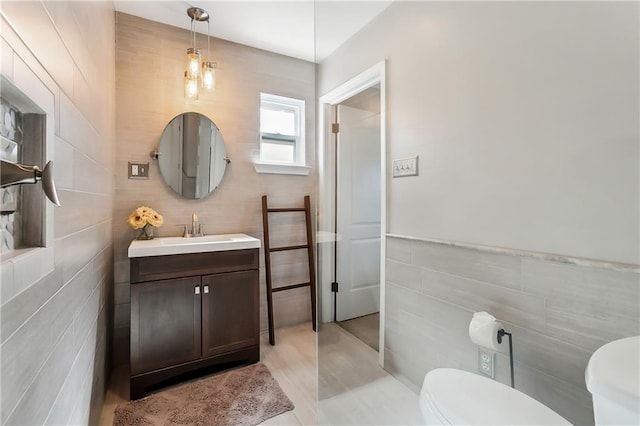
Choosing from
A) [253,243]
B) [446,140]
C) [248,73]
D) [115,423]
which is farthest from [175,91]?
[115,423]

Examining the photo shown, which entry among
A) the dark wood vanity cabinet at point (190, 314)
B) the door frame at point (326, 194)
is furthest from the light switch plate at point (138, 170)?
the door frame at point (326, 194)

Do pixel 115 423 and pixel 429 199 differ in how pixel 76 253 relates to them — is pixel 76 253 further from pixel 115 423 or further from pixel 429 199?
pixel 429 199

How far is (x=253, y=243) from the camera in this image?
196 cm

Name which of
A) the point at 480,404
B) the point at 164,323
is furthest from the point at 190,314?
the point at 480,404

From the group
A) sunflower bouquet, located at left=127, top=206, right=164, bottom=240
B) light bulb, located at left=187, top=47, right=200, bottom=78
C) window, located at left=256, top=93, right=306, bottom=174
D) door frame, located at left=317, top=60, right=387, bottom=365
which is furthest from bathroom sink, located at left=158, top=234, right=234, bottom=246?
light bulb, located at left=187, top=47, right=200, bottom=78

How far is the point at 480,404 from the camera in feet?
2.97

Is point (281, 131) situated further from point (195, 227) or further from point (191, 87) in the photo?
point (195, 227)

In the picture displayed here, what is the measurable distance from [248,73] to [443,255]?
2.10 metres

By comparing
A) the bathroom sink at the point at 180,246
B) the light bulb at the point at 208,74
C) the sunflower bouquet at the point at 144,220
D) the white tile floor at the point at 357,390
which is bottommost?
the white tile floor at the point at 357,390

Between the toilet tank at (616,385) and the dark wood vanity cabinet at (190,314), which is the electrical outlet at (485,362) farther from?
the dark wood vanity cabinet at (190,314)

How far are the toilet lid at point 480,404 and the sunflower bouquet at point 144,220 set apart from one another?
1.84 m

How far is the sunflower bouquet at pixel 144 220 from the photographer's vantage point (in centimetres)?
187

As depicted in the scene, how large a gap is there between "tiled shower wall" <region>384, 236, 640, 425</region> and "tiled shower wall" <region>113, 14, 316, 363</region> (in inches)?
44.5

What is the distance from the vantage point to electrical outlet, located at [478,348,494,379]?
1297mm
